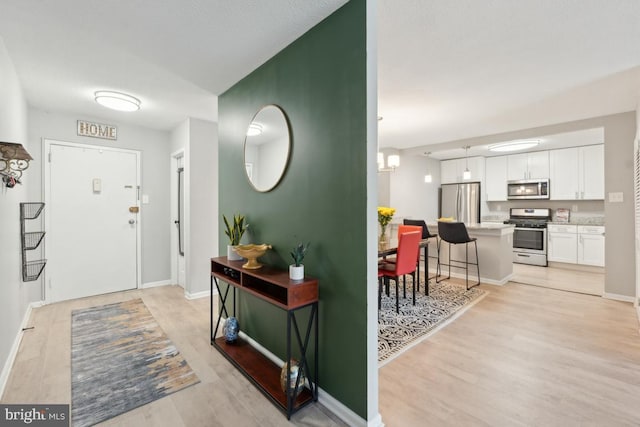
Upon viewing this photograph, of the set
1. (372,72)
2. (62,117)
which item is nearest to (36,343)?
(62,117)

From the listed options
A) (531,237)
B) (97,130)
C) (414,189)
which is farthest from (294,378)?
(531,237)

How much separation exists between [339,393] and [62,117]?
4.56 meters

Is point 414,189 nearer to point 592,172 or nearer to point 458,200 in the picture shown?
point 458,200

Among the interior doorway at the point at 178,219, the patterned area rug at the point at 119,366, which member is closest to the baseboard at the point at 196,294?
the interior doorway at the point at 178,219

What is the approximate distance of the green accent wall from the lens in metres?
1.60

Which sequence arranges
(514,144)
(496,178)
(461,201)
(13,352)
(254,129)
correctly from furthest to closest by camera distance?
(461,201), (496,178), (514,144), (254,129), (13,352)

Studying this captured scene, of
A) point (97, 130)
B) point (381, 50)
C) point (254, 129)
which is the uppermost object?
point (381, 50)

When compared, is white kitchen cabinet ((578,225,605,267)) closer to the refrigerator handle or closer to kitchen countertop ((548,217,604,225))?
kitchen countertop ((548,217,604,225))

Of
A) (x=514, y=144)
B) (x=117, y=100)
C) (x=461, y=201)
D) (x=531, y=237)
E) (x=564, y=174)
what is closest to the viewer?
(x=117, y=100)

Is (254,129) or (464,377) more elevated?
(254,129)

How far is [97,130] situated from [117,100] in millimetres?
1194

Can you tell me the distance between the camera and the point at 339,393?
1712 mm

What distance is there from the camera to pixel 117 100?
3.07 metres

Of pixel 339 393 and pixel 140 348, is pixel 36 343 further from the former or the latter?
pixel 339 393
